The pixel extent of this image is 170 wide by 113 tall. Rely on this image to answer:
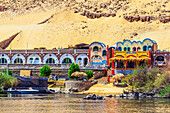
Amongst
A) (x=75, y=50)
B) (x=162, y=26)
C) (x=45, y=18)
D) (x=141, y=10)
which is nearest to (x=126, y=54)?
(x=75, y=50)

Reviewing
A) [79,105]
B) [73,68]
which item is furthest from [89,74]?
[79,105]

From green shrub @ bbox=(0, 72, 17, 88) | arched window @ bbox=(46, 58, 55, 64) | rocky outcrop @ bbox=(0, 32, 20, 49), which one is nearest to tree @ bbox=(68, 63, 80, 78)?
arched window @ bbox=(46, 58, 55, 64)

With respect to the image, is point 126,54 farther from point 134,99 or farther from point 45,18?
point 45,18

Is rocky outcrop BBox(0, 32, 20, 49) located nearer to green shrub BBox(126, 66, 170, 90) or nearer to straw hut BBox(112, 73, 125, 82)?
straw hut BBox(112, 73, 125, 82)

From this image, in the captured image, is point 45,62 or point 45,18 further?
point 45,18

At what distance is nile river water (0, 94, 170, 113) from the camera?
60625mm

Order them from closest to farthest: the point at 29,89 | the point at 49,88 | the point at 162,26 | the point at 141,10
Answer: the point at 29,89, the point at 49,88, the point at 162,26, the point at 141,10

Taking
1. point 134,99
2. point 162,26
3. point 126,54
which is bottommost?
point 134,99

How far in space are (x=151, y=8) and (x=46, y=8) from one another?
38.7 meters

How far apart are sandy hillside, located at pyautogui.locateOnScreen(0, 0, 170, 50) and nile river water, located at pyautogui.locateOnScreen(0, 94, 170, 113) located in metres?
58.3

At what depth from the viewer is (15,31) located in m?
158

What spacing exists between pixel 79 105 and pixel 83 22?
3871 inches

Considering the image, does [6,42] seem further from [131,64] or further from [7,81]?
[7,81]

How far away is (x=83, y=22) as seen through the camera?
163 metres
